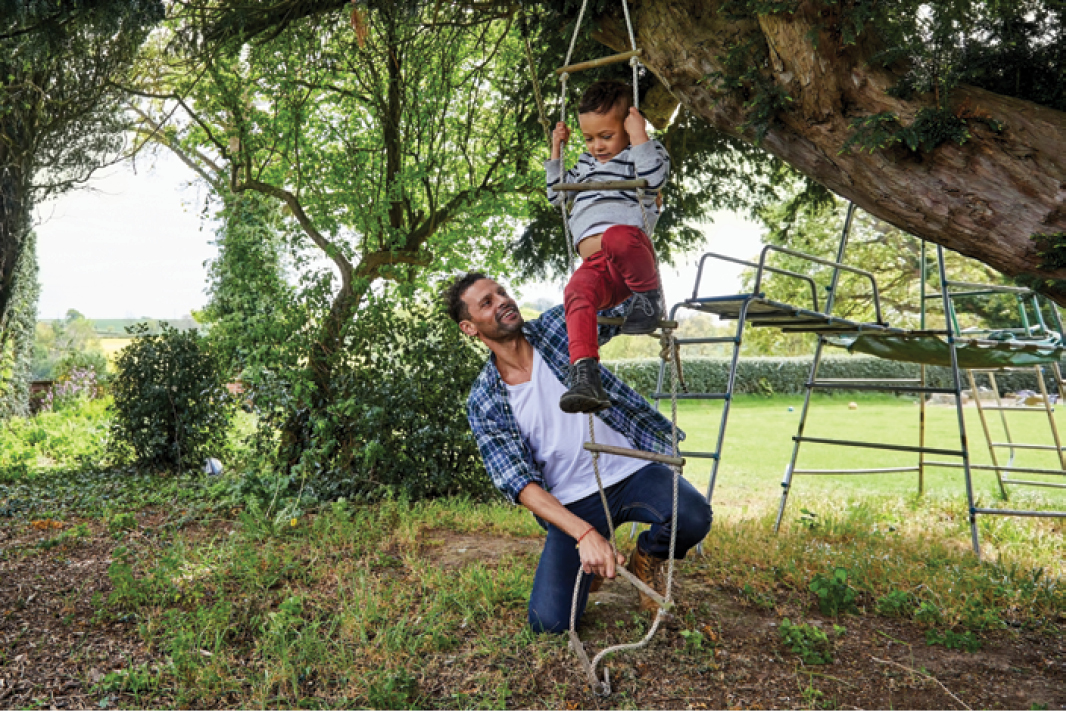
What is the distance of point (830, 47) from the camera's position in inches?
117

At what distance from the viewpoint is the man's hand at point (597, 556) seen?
7.66ft

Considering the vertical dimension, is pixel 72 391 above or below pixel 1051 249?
below

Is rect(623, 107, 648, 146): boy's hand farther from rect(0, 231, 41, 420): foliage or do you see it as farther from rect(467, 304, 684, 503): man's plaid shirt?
rect(0, 231, 41, 420): foliage

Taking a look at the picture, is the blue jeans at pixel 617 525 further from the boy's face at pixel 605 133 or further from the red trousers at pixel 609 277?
the boy's face at pixel 605 133

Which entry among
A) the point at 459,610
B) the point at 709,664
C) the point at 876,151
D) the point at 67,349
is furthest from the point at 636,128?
the point at 67,349

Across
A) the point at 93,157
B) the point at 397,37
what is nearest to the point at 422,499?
the point at 397,37

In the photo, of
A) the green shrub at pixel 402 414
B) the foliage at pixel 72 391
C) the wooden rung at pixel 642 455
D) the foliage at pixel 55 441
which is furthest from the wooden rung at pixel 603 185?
the foliage at pixel 72 391

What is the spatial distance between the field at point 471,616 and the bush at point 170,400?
4.79 ft

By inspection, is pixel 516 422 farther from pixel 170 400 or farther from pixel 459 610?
pixel 170 400

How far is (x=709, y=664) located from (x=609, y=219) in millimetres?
1645

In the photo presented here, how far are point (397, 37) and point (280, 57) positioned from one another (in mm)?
960

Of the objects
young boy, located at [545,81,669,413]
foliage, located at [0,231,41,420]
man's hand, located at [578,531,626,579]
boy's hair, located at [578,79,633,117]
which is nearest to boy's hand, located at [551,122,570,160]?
young boy, located at [545,81,669,413]

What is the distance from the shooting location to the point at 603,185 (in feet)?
8.05

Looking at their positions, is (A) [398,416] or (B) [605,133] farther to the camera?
(A) [398,416]
